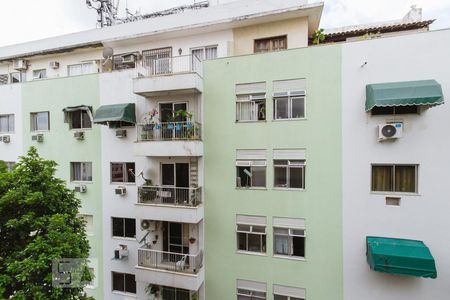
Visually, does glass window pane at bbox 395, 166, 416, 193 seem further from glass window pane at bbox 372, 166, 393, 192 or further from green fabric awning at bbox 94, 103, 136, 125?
green fabric awning at bbox 94, 103, 136, 125

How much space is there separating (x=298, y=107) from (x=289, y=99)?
0.46 m

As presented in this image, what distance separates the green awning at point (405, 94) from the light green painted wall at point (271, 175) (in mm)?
1142

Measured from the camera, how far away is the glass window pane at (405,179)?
7.41 metres

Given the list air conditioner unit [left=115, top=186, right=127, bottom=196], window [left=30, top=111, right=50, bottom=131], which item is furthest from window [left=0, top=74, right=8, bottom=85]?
air conditioner unit [left=115, top=186, right=127, bottom=196]

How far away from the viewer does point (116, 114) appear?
9.59 meters

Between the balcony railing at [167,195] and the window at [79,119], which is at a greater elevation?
the window at [79,119]

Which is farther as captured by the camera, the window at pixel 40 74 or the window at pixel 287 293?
the window at pixel 40 74

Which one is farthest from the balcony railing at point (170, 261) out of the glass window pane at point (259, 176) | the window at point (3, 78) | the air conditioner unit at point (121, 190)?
the window at point (3, 78)

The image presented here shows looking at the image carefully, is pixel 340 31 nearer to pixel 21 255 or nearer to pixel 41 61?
pixel 21 255

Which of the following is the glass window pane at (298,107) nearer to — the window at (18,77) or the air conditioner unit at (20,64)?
the air conditioner unit at (20,64)

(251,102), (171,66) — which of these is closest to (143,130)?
(171,66)

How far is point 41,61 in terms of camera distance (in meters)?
13.1

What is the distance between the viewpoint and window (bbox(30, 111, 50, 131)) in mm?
11562

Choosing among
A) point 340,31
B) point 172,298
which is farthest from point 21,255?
point 340,31
